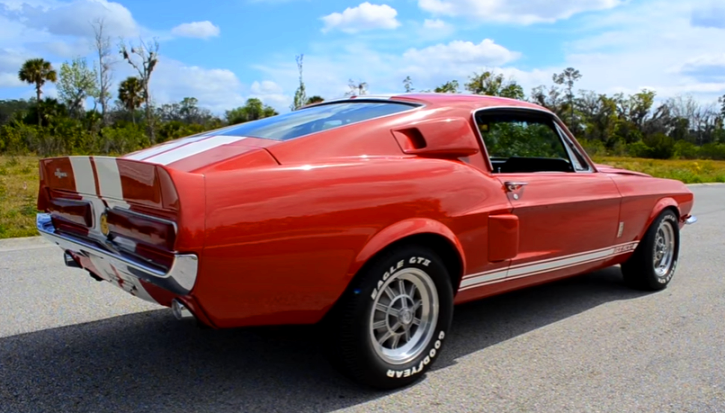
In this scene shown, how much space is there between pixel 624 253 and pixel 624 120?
6932 centimetres

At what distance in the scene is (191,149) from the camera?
3037 mm

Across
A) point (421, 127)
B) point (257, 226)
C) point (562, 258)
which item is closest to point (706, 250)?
point (562, 258)

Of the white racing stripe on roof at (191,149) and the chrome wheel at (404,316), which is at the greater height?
the white racing stripe on roof at (191,149)

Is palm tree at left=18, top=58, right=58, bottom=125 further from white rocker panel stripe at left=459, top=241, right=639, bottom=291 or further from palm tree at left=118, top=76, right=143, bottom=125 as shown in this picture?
white rocker panel stripe at left=459, top=241, right=639, bottom=291

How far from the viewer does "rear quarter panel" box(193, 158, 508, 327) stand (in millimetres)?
2416

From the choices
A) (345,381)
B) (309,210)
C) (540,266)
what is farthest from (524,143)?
(309,210)

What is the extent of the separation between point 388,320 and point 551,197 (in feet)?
4.78

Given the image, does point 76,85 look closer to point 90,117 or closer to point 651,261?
point 90,117

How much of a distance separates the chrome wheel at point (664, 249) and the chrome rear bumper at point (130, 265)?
4.04m

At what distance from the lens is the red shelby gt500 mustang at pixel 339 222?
2439 millimetres

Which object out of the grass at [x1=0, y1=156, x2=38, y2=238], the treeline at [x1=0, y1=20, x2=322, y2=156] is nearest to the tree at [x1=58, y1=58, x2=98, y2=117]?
the treeline at [x1=0, y1=20, x2=322, y2=156]

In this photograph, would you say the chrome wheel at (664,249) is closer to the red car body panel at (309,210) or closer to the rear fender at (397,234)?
the red car body panel at (309,210)

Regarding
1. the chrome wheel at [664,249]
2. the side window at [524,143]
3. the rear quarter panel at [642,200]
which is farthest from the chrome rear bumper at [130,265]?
the chrome wheel at [664,249]

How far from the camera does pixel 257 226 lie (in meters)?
2.46
